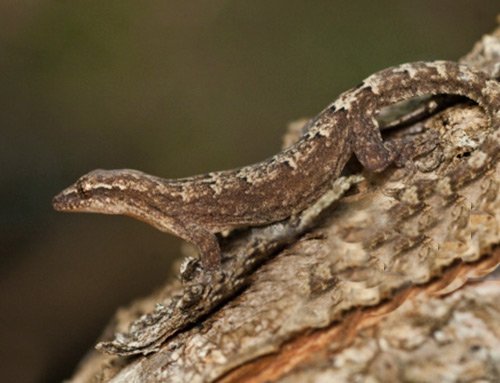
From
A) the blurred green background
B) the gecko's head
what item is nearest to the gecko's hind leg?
the blurred green background

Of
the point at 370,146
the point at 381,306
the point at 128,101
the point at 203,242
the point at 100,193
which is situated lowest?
the point at 381,306

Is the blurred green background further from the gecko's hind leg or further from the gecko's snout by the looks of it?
the gecko's hind leg

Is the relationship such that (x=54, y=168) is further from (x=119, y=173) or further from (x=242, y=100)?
(x=242, y=100)

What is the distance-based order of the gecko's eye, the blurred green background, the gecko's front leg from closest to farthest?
1. the gecko's eye
2. the gecko's front leg
3. the blurred green background

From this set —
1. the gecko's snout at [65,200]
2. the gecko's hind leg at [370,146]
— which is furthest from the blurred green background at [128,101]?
the gecko's hind leg at [370,146]

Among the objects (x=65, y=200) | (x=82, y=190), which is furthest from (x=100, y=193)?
(x=65, y=200)

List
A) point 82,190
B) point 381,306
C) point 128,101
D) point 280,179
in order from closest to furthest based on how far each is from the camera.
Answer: point 381,306 < point 82,190 < point 280,179 < point 128,101

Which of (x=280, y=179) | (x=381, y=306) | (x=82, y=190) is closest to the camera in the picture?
(x=381, y=306)

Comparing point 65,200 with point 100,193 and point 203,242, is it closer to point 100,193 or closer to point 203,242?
point 100,193
